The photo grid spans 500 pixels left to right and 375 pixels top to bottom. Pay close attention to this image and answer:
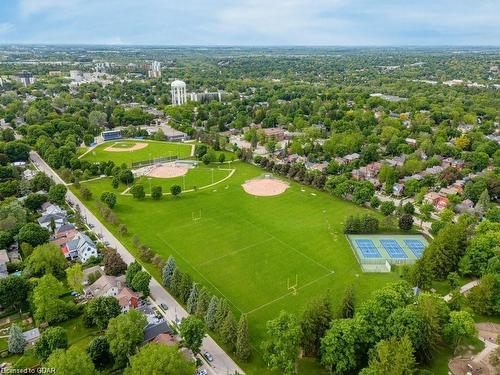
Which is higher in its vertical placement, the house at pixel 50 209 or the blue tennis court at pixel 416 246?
the house at pixel 50 209

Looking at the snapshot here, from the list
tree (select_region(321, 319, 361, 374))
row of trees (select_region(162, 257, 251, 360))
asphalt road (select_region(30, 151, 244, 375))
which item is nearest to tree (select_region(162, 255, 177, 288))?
row of trees (select_region(162, 257, 251, 360))

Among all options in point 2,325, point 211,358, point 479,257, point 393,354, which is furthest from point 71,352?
point 479,257

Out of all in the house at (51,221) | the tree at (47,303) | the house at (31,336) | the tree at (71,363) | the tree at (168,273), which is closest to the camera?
the tree at (71,363)

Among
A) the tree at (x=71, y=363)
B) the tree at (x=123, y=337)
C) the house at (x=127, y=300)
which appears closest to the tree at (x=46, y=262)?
the house at (x=127, y=300)

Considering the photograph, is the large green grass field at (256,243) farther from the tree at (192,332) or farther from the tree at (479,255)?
the tree at (479,255)

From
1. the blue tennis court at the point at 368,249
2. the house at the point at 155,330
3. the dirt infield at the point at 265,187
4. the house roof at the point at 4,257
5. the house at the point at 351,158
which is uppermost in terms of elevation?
the house at the point at 351,158

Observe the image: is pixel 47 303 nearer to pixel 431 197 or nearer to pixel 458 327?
pixel 458 327
